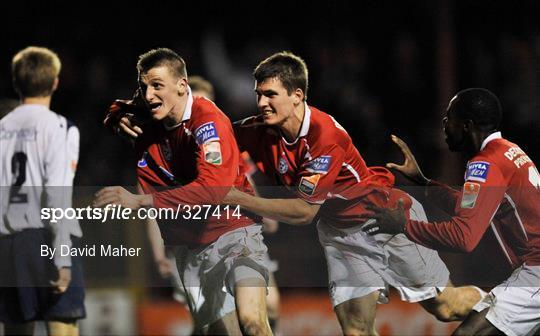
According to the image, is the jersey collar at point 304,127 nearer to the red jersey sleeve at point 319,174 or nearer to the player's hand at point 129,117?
the red jersey sleeve at point 319,174

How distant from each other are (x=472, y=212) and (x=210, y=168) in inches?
49.0

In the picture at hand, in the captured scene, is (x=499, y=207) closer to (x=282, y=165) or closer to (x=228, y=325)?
(x=282, y=165)

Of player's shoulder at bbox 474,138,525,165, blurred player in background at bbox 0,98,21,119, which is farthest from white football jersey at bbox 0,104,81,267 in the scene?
player's shoulder at bbox 474,138,525,165

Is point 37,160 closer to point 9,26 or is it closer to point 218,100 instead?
point 218,100

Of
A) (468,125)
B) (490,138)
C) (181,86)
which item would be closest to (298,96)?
(181,86)

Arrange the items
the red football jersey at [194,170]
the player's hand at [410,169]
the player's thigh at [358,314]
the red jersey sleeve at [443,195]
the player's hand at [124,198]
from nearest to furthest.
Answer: the player's hand at [124,198], the red football jersey at [194,170], the player's thigh at [358,314], the red jersey sleeve at [443,195], the player's hand at [410,169]

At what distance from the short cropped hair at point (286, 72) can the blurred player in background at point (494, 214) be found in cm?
74

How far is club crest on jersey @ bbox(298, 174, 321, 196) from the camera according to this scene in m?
5.38

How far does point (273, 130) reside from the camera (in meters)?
5.51

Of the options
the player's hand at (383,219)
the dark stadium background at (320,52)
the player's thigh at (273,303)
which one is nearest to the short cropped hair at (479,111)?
the player's hand at (383,219)

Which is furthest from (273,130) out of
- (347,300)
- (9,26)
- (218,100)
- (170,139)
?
(9,26)

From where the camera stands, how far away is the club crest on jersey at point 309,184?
17.7 feet

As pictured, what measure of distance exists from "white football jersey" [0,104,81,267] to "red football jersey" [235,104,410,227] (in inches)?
34.6

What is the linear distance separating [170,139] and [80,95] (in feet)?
9.49
